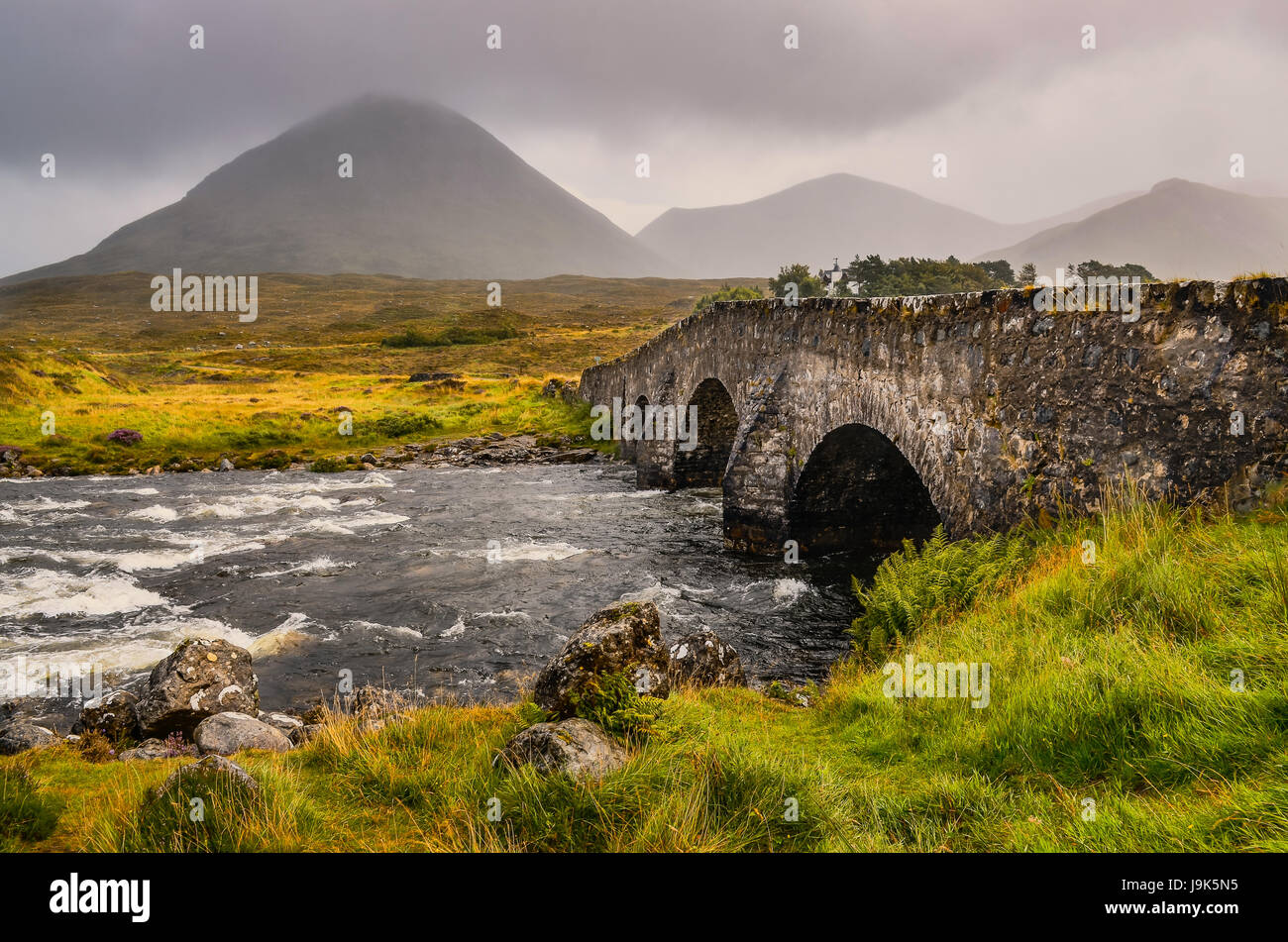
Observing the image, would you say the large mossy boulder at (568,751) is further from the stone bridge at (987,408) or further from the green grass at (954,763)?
the stone bridge at (987,408)

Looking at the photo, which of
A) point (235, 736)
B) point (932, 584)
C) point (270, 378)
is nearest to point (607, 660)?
point (235, 736)

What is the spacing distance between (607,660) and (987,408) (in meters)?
5.86

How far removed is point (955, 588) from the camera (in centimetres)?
800

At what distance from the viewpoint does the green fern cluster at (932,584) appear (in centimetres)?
778

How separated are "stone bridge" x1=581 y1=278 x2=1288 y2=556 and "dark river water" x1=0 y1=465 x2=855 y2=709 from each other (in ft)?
6.18

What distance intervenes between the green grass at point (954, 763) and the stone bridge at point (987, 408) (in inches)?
34.9

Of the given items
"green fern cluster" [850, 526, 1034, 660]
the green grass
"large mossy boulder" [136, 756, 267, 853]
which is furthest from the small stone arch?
"large mossy boulder" [136, 756, 267, 853]

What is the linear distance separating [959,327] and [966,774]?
6880mm

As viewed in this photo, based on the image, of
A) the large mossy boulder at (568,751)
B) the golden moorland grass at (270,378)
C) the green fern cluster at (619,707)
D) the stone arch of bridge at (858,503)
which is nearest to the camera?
the large mossy boulder at (568,751)

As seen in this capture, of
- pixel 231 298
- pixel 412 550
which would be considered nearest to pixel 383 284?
pixel 231 298

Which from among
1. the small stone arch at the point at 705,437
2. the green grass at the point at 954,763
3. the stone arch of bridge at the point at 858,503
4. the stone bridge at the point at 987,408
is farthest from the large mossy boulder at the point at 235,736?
the small stone arch at the point at 705,437

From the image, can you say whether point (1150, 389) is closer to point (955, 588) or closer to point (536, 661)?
point (955, 588)

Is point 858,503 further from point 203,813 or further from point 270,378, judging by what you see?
point 270,378

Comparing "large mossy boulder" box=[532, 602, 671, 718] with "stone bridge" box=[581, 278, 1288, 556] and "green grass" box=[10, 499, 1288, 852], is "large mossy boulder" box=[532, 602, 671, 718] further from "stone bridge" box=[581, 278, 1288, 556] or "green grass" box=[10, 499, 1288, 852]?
"stone bridge" box=[581, 278, 1288, 556]
